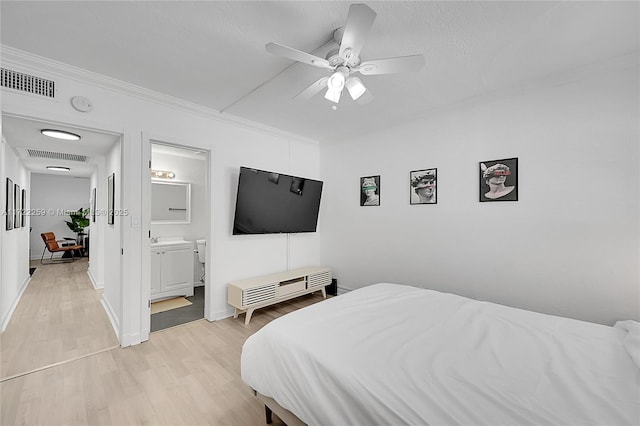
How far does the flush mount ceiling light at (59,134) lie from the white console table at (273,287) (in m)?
2.42

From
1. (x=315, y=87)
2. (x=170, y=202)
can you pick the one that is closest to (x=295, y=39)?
(x=315, y=87)

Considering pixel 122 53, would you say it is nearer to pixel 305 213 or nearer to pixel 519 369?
pixel 305 213

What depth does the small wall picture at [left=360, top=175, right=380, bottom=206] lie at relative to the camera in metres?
3.76

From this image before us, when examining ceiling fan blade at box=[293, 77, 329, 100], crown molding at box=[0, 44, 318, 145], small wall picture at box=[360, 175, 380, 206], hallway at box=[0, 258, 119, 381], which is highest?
crown molding at box=[0, 44, 318, 145]

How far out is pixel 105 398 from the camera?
73.9 inches

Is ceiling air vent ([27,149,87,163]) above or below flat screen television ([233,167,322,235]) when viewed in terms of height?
above

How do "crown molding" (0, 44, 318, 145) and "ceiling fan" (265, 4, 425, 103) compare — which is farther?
"crown molding" (0, 44, 318, 145)

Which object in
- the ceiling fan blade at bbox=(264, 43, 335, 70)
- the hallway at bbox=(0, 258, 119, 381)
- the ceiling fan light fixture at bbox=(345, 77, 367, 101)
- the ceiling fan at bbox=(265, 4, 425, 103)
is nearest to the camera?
the ceiling fan at bbox=(265, 4, 425, 103)

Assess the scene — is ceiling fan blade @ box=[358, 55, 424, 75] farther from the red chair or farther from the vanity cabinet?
the red chair

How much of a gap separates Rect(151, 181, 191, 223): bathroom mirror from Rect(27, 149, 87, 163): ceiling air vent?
1.21 m

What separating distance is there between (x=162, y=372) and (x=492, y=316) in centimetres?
258

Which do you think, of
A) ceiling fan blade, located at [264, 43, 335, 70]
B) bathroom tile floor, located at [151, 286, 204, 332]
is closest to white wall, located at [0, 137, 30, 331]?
bathroom tile floor, located at [151, 286, 204, 332]

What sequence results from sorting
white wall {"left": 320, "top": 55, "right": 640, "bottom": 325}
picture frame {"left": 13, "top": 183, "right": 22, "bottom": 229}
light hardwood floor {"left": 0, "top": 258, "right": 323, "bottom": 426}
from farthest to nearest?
picture frame {"left": 13, "top": 183, "right": 22, "bottom": 229}
white wall {"left": 320, "top": 55, "right": 640, "bottom": 325}
light hardwood floor {"left": 0, "top": 258, "right": 323, "bottom": 426}

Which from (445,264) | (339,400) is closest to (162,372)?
(339,400)
